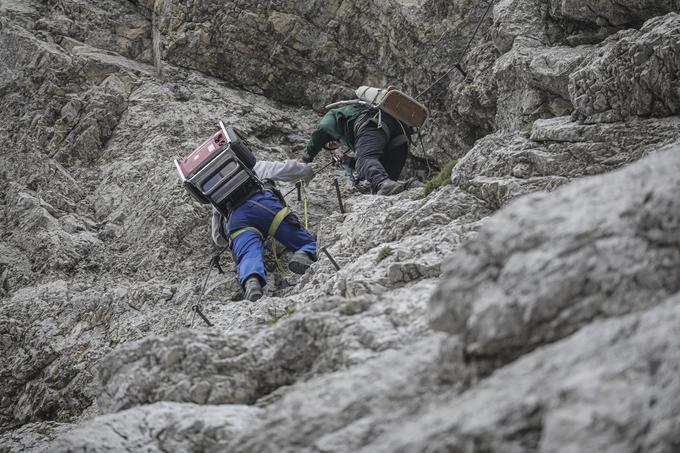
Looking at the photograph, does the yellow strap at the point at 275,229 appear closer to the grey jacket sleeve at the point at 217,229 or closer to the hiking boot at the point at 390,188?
the grey jacket sleeve at the point at 217,229

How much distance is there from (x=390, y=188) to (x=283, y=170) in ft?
6.49

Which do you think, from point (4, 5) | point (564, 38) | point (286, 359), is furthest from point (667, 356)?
point (4, 5)

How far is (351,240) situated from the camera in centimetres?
1088

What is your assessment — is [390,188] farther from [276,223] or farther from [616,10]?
[616,10]

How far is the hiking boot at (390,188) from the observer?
1250 cm

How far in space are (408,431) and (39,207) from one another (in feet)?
37.6

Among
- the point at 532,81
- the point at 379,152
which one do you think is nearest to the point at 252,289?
the point at 379,152

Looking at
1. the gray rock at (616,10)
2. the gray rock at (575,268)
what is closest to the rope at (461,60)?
the gray rock at (616,10)

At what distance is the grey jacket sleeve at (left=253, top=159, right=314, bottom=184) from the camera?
13427 millimetres

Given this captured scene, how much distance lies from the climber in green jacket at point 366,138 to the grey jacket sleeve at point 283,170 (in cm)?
82

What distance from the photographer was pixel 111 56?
17.5 m

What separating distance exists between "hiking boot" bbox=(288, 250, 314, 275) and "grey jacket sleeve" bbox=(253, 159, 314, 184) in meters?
1.91

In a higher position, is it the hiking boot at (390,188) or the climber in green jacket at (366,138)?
the climber in green jacket at (366,138)

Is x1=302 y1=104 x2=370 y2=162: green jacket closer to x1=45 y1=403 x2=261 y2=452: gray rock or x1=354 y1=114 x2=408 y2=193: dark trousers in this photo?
x1=354 y1=114 x2=408 y2=193: dark trousers
